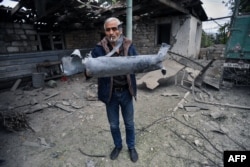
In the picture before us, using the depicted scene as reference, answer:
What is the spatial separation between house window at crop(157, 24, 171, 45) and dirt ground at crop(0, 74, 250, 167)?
419 centimetres

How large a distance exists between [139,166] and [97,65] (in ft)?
5.11

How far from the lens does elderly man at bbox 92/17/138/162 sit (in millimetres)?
1640

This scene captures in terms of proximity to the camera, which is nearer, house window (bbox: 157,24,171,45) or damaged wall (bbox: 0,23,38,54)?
damaged wall (bbox: 0,23,38,54)

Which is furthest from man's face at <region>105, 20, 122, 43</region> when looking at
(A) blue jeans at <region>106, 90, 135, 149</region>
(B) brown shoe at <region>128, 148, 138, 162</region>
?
(B) brown shoe at <region>128, 148, 138, 162</region>

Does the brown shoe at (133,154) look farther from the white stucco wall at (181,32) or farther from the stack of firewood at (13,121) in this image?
the white stucco wall at (181,32)

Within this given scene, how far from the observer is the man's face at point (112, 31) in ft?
5.20

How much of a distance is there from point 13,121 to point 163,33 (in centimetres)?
751

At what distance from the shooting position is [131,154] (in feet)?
7.11

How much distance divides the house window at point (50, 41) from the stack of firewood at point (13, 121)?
5585 mm

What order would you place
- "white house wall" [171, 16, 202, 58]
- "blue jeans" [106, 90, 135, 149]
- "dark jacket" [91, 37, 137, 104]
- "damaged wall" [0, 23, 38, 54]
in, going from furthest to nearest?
"white house wall" [171, 16, 202, 58] < "damaged wall" [0, 23, 38, 54] < "blue jeans" [106, 90, 135, 149] < "dark jacket" [91, 37, 137, 104]

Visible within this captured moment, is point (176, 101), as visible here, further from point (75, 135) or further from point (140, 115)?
point (75, 135)

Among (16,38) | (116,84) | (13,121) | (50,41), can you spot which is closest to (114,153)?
(116,84)

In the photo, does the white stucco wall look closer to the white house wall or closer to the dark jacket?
the white house wall

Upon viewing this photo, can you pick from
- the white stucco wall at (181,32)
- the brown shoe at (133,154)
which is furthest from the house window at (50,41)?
the brown shoe at (133,154)
